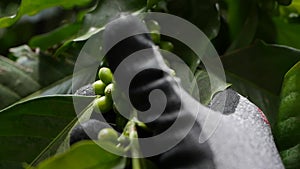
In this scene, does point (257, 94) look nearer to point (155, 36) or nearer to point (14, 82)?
point (155, 36)

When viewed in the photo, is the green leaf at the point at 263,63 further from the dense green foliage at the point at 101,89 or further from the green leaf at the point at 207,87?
the green leaf at the point at 207,87

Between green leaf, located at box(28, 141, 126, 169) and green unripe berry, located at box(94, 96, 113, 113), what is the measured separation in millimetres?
83

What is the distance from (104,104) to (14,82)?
0.26 meters

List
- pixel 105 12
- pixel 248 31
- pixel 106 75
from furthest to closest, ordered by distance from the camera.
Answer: pixel 248 31, pixel 105 12, pixel 106 75

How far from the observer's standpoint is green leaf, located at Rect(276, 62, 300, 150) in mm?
491

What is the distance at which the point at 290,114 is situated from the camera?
0.50m

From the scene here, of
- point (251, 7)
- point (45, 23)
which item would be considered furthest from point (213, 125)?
point (45, 23)

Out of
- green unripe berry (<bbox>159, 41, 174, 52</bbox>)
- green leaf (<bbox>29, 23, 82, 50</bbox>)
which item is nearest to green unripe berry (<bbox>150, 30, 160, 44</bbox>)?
green unripe berry (<bbox>159, 41, 174, 52</bbox>)

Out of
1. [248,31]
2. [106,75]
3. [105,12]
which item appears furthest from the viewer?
[248,31]

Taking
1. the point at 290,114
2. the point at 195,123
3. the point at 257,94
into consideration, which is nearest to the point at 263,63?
the point at 257,94

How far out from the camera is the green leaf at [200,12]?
616mm

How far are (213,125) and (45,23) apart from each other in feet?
2.57

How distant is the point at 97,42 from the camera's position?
1.89ft

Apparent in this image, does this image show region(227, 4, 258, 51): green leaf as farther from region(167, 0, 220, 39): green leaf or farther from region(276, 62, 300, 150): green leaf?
region(276, 62, 300, 150): green leaf
